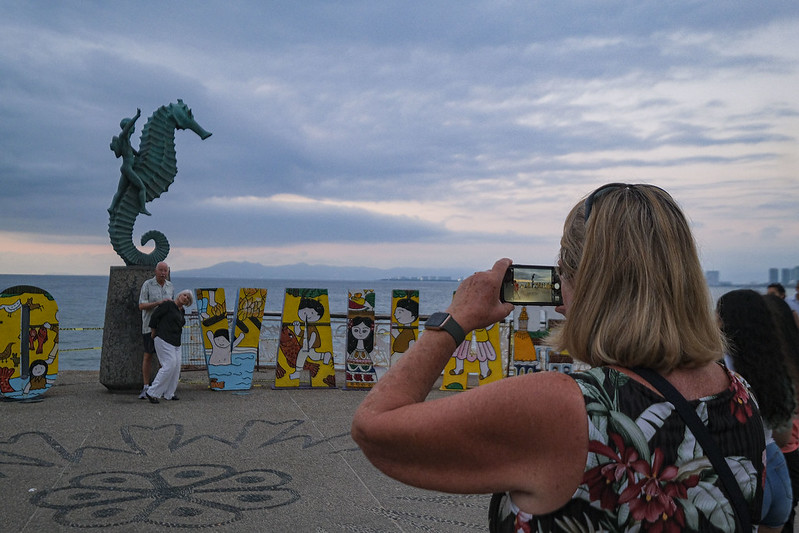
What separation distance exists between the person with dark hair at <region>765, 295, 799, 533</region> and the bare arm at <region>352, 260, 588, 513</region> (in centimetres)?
269

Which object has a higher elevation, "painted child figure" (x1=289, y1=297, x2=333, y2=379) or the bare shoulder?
the bare shoulder

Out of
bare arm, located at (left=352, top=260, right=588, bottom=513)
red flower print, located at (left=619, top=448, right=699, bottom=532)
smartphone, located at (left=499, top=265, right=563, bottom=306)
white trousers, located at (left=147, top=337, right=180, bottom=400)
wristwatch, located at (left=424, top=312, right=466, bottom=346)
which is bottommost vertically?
white trousers, located at (left=147, top=337, right=180, bottom=400)

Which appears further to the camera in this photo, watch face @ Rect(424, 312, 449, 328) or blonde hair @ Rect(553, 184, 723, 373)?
watch face @ Rect(424, 312, 449, 328)

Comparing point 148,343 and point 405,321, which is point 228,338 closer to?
point 148,343

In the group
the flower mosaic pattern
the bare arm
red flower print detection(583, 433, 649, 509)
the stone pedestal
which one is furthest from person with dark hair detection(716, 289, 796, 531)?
the stone pedestal

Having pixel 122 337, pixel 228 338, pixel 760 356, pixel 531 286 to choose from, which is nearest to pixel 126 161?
pixel 122 337

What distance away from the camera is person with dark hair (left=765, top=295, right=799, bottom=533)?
11.4ft

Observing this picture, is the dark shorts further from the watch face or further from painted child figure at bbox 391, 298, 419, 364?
the watch face

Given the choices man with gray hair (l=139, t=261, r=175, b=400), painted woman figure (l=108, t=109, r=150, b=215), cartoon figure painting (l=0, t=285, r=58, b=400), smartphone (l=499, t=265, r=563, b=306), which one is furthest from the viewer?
painted woman figure (l=108, t=109, r=150, b=215)

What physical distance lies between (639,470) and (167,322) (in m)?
9.42

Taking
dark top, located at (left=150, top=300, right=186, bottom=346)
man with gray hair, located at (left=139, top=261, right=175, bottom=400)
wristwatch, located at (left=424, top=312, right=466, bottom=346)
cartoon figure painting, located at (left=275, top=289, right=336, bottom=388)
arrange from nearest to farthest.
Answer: wristwatch, located at (left=424, top=312, right=466, bottom=346) → dark top, located at (left=150, top=300, right=186, bottom=346) → man with gray hair, located at (left=139, top=261, right=175, bottom=400) → cartoon figure painting, located at (left=275, top=289, right=336, bottom=388)

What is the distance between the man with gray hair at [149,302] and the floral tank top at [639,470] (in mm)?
9441

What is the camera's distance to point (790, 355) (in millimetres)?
3562

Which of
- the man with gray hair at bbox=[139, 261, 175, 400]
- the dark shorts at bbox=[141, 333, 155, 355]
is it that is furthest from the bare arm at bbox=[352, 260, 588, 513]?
the dark shorts at bbox=[141, 333, 155, 355]
